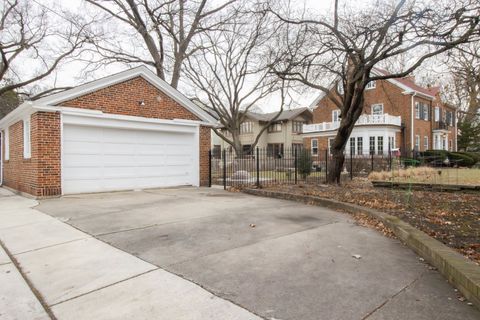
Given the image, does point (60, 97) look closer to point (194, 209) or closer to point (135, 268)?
point (194, 209)

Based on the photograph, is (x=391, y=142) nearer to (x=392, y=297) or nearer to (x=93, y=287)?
(x=392, y=297)

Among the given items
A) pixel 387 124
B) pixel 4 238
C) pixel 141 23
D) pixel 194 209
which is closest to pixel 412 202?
pixel 194 209

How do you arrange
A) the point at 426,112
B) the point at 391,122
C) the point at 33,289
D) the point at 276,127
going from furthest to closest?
the point at 276,127 → the point at 426,112 → the point at 391,122 → the point at 33,289

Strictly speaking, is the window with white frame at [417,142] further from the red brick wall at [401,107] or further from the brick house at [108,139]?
the brick house at [108,139]

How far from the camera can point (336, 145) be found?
12.3 m

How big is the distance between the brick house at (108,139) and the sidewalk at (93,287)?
5391 millimetres

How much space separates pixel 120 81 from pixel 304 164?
871cm

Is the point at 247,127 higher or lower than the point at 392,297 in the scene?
higher

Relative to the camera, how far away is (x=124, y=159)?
35.9 feet

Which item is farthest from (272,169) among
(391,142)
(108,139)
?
(391,142)

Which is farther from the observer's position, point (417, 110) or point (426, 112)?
point (426, 112)

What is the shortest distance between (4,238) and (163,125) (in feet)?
23.9

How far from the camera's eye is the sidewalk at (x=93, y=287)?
2635mm

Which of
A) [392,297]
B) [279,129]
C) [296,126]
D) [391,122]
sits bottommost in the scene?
[392,297]
